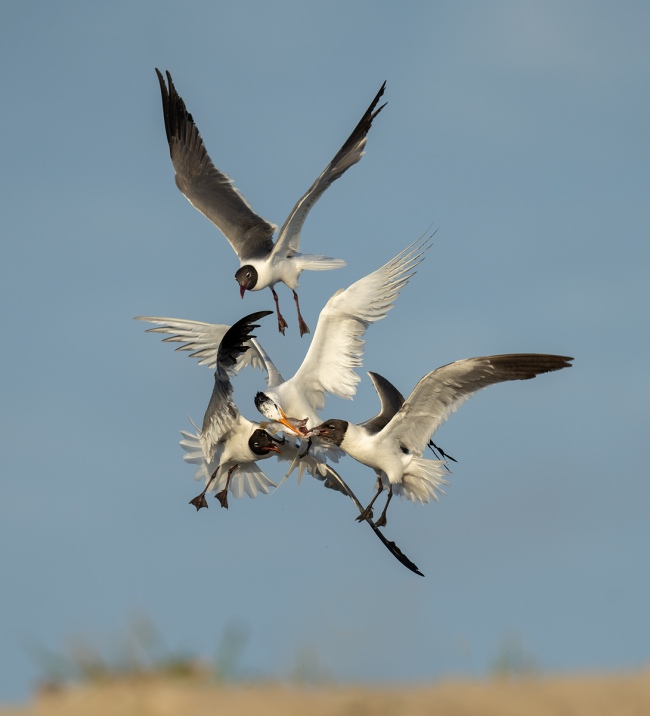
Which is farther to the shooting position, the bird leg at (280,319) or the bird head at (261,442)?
the bird leg at (280,319)

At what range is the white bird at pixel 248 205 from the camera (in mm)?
A: 13805

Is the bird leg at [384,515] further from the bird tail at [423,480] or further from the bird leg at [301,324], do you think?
the bird leg at [301,324]

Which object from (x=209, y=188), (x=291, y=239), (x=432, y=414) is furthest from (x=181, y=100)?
(x=432, y=414)

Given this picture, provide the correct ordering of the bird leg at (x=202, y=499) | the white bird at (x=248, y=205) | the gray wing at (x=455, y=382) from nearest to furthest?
the gray wing at (x=455, y=382) → the bird leg at (x=202, y=499) → the white bird at (x=248, y=205)

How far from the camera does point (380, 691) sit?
5.91 m

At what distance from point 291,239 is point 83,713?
9.23 metres

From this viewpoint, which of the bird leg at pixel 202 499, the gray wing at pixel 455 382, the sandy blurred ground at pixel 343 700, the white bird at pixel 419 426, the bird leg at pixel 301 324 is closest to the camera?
the sandy blurred ground at pixel 343 700

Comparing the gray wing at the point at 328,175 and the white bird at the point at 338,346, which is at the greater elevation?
the gray wing at the point at 328,175

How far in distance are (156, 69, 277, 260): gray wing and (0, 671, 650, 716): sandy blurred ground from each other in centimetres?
912

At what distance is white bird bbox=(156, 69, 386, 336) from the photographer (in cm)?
1380

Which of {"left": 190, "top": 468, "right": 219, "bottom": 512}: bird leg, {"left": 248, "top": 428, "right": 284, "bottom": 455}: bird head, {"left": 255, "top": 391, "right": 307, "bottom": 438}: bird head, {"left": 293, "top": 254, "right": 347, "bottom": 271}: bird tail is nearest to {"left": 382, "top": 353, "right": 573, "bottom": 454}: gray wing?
{"left": 255, "top": 391, "right": 307, "bottom": 438}: bird head

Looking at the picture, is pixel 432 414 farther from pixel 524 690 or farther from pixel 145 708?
pixel 145 708

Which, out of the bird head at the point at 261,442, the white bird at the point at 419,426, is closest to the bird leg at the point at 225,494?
the bird head at the point at 261,442

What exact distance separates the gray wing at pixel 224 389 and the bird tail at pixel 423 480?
1.92m
